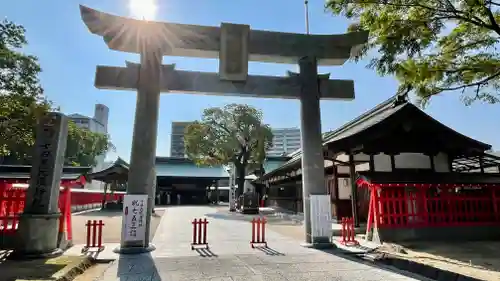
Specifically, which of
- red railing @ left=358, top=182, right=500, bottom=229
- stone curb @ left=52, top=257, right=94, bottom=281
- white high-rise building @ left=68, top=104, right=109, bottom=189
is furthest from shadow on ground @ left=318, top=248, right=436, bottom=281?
white high-rise building @ left=68, top=104, right=109, bottom=189

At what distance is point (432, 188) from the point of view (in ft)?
38.0

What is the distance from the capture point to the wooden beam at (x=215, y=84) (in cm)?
941

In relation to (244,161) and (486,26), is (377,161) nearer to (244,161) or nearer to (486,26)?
(486,26)

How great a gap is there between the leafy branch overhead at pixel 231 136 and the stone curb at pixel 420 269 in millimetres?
19882

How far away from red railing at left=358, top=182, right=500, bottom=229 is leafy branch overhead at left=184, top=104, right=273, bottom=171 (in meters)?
17.3

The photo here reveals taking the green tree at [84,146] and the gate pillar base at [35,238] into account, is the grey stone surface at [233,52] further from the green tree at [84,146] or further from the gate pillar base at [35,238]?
the green tree at [84,146]

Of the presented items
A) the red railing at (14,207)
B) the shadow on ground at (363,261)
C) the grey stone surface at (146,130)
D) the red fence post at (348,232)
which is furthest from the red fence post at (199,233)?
the red fence post at (348,232)

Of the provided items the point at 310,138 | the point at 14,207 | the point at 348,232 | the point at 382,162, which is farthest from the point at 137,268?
the point at 382,162

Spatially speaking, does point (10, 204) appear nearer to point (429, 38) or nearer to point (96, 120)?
point (429, 38)

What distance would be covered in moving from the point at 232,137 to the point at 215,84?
1809 cm

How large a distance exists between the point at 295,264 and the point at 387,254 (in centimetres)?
286

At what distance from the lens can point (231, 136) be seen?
28.1m

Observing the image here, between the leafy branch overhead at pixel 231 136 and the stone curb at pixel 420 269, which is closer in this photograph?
the stone curb at pixel 420 269

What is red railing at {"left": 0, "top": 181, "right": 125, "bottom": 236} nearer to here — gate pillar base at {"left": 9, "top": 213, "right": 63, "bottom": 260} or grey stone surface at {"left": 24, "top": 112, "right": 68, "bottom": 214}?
gate pillar base at {"left": 9, "top": 213, "right": 63, "bottom": 260}
